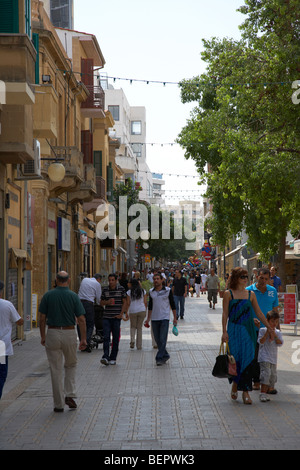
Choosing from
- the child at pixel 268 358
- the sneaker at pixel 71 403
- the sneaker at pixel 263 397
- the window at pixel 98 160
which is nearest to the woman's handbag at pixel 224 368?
the sneaker at pixel 263 397

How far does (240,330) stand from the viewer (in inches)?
389

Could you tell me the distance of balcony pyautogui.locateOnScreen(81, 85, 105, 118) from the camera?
36312mm

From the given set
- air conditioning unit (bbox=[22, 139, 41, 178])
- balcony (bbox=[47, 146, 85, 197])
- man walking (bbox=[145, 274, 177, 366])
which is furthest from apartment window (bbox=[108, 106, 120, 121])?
man walking (bbox=[145, 274, 177, 366])

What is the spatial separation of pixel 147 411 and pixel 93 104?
28693mm

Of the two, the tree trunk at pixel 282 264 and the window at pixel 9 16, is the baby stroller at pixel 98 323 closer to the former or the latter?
the window at pixel 9 16

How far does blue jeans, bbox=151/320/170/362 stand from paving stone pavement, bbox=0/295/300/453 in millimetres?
274

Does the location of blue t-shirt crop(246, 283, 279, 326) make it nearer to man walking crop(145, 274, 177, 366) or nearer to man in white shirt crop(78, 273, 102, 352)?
man walking crop(145, 274, 177, 366)

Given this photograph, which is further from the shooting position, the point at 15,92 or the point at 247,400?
the point at 15,92

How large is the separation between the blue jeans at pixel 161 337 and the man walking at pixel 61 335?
4.28 m

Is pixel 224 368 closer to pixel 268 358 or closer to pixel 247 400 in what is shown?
pixel 247 400

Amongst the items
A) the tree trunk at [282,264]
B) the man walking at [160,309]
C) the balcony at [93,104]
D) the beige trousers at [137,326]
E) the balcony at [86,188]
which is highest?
the balcony at [93,104]

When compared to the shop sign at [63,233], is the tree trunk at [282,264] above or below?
below

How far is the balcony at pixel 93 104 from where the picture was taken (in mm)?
36312

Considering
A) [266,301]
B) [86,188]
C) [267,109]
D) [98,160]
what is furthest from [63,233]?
[266,301]
